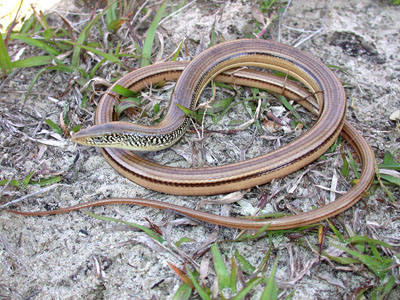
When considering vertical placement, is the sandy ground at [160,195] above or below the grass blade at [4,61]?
below

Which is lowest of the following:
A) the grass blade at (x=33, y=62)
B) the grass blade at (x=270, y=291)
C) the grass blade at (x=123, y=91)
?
the grass blade at (x=270, y=291)

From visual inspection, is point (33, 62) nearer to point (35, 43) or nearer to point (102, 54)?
point (35, 43)

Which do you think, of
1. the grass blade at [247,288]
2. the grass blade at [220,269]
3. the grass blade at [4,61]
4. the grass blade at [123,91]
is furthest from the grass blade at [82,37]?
the grass blade at [247,288]

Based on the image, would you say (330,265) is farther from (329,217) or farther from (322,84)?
(322,84)

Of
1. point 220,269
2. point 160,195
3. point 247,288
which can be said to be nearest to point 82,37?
point 160,195

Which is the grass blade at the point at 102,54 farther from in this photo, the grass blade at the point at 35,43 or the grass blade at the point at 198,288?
the grass blade at the point at 198,288

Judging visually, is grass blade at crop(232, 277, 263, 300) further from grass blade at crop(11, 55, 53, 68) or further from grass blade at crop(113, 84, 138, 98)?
grass blade at crop(11, 55, 53, 68)
